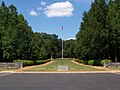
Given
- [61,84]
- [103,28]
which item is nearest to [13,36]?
A: [103,28]

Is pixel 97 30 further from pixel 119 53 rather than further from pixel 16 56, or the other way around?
pixel 16 56

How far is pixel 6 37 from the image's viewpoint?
157 feet

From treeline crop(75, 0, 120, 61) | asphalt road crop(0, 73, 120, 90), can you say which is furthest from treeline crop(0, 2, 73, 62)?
asphalt road crop(0, 73, 120, 90)

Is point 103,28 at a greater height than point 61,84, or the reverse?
point 103,28

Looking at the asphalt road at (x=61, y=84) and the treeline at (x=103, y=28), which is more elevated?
the treeline at (x=103, y=28)

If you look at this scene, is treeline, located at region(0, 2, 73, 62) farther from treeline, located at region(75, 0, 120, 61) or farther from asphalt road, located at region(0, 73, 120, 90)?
asphalt road, located at region(0, 73, 120, 90)

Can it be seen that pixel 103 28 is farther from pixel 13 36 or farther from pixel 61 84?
pixel 61 84

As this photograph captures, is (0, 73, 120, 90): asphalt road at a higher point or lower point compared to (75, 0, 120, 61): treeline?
Answer: lower

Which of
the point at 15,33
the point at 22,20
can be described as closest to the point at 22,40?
the point at 15,33

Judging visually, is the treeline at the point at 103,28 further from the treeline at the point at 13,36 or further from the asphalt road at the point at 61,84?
the asphalt road at the point at 61,84

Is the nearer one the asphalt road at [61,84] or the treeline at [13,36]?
the asphalt road at [61,84]

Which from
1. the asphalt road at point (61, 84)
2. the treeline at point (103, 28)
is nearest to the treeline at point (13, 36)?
the treeline at point (103, 28)

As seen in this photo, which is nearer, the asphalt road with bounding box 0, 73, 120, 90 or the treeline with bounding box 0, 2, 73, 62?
the asphalt road with bounding box 0, 73, 120, 90

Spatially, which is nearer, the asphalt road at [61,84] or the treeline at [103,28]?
the asphalt road at [61,84]
